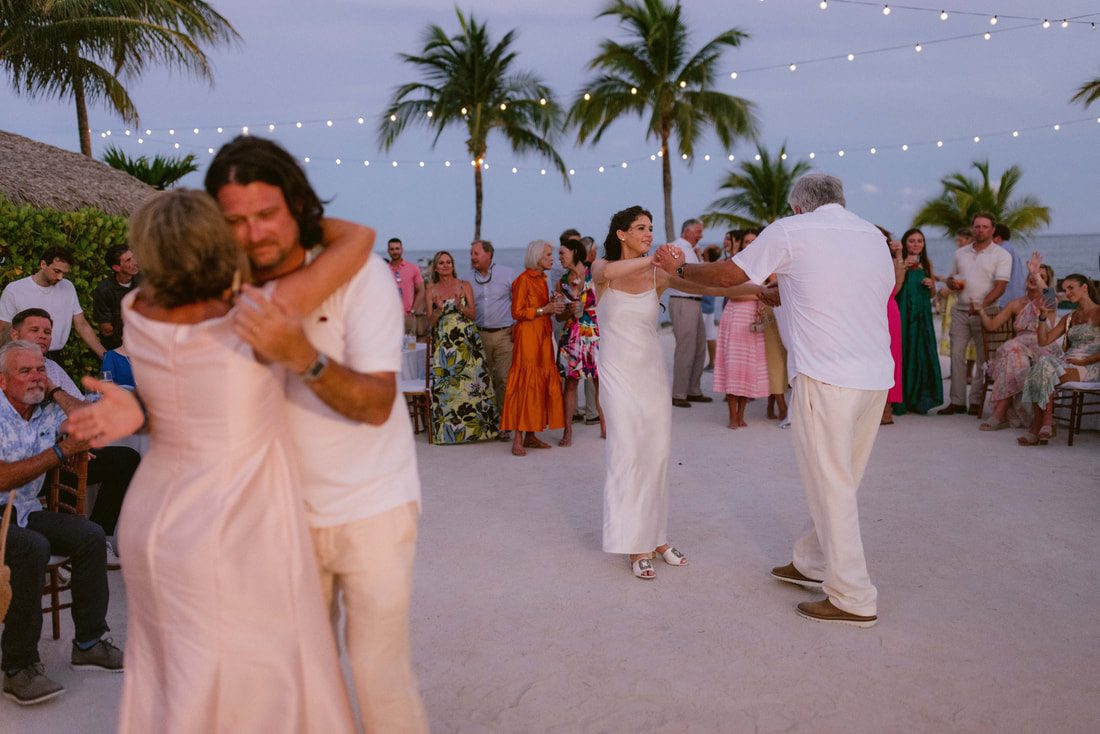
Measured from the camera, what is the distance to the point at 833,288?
3889 millimetres

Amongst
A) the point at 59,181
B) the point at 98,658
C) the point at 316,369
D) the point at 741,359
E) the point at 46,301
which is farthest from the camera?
the point at 59,181

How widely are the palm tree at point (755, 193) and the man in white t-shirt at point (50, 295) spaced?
2368 cm

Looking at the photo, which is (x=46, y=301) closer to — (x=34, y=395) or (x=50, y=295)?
(x=50, y=295)

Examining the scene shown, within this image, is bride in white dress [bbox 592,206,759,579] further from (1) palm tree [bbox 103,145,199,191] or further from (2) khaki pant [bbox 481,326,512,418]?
(1) palm tree [bbox 103,145,199,191]

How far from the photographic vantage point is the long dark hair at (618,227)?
491 cm

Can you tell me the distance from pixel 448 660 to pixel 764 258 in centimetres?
221

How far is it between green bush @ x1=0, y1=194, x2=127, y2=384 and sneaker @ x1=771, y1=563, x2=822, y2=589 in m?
7.25

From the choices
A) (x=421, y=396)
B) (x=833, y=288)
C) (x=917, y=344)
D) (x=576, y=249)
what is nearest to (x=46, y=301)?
(x=421, y=396)

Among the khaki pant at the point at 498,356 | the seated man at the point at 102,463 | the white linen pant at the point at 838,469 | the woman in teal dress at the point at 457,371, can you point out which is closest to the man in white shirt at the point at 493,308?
the khaki pant at the point at 498,356

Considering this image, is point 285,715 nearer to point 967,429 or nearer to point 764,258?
point 764,258

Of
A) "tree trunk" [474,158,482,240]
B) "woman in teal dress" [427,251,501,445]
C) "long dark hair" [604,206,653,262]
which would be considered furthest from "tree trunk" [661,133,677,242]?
"long dark hair" [604,206,653,262]

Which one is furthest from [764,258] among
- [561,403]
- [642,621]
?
[561,403]

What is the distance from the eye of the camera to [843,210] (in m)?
4.07

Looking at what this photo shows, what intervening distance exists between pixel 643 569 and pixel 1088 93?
17571 mm
